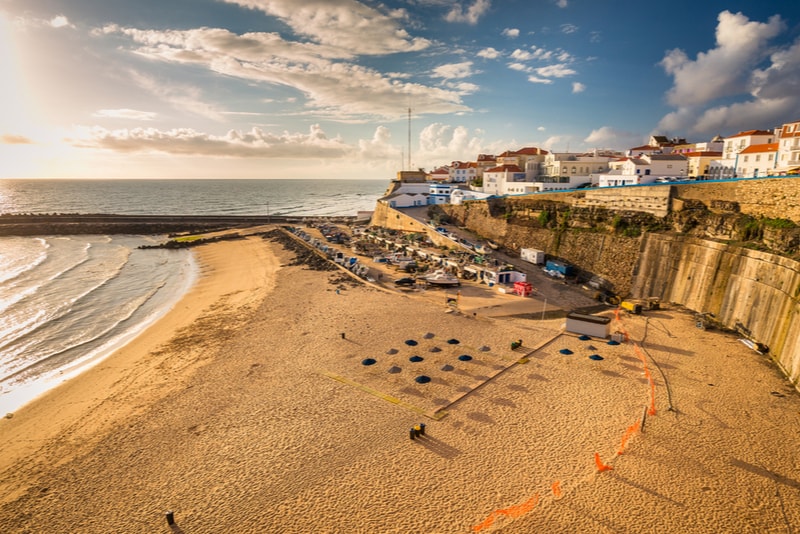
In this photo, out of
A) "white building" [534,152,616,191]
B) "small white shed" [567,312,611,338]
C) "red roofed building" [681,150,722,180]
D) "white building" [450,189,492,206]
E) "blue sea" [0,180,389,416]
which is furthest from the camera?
"white building" [450,189,492,206]

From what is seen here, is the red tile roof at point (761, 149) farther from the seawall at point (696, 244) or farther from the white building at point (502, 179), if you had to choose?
the white building at point (502, 179)

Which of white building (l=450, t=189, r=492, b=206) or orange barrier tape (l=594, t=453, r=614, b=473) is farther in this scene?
white building (l=450, t=189, r=492, b=206)

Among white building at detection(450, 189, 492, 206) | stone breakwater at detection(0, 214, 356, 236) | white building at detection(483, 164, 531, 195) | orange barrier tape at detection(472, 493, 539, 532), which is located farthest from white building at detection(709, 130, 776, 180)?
stone breakwater at detection(0, 214, 356, 236)

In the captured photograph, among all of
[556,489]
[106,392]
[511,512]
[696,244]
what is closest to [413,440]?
[511,512]

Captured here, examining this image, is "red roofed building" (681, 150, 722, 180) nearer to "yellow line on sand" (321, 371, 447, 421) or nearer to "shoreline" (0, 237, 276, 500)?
"yellow line on sand" (321, 371, 447, 421)

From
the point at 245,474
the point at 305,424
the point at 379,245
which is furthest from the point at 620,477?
the point at 379,245

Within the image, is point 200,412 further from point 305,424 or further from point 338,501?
point 338,501

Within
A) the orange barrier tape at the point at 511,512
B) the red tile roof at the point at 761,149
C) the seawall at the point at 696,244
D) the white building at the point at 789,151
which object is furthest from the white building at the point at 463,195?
the orange barrier tape at the point at 511,512
